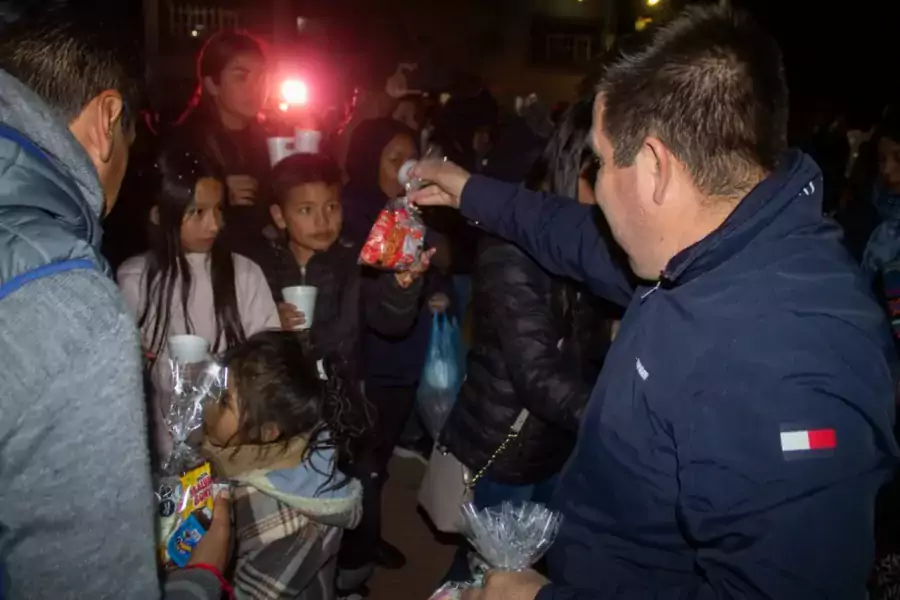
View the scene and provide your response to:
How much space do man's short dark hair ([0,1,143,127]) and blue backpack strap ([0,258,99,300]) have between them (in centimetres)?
53

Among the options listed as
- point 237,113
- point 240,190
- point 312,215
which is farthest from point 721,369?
point 237,113

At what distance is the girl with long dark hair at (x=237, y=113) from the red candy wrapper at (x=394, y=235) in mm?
1023

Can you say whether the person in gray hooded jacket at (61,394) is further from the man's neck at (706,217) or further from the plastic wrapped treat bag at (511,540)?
the man's neck at (706,217)

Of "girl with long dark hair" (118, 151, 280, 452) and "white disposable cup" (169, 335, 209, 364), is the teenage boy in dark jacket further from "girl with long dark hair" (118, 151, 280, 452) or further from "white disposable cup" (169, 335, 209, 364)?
"white disposable cup" (169, 335, 209, 364)

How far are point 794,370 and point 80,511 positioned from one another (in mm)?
1204

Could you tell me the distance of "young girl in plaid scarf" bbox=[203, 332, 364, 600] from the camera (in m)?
2.46

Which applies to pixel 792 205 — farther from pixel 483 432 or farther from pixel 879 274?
pixel 879 274

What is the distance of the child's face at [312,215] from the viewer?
3889mm

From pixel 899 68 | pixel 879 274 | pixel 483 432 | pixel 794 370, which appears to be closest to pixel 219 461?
pixel 483 432

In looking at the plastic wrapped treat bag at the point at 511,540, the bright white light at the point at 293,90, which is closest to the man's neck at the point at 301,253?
the bright white light at the point at 293,90

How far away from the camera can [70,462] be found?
119 centimetres

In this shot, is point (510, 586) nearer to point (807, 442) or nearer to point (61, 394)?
point (807, 442)

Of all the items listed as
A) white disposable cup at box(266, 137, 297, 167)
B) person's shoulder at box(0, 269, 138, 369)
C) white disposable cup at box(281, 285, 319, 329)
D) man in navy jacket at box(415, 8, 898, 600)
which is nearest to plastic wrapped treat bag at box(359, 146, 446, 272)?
white disposable cup at box(281, 285, 319, 329)

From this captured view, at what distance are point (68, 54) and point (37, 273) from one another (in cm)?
63
